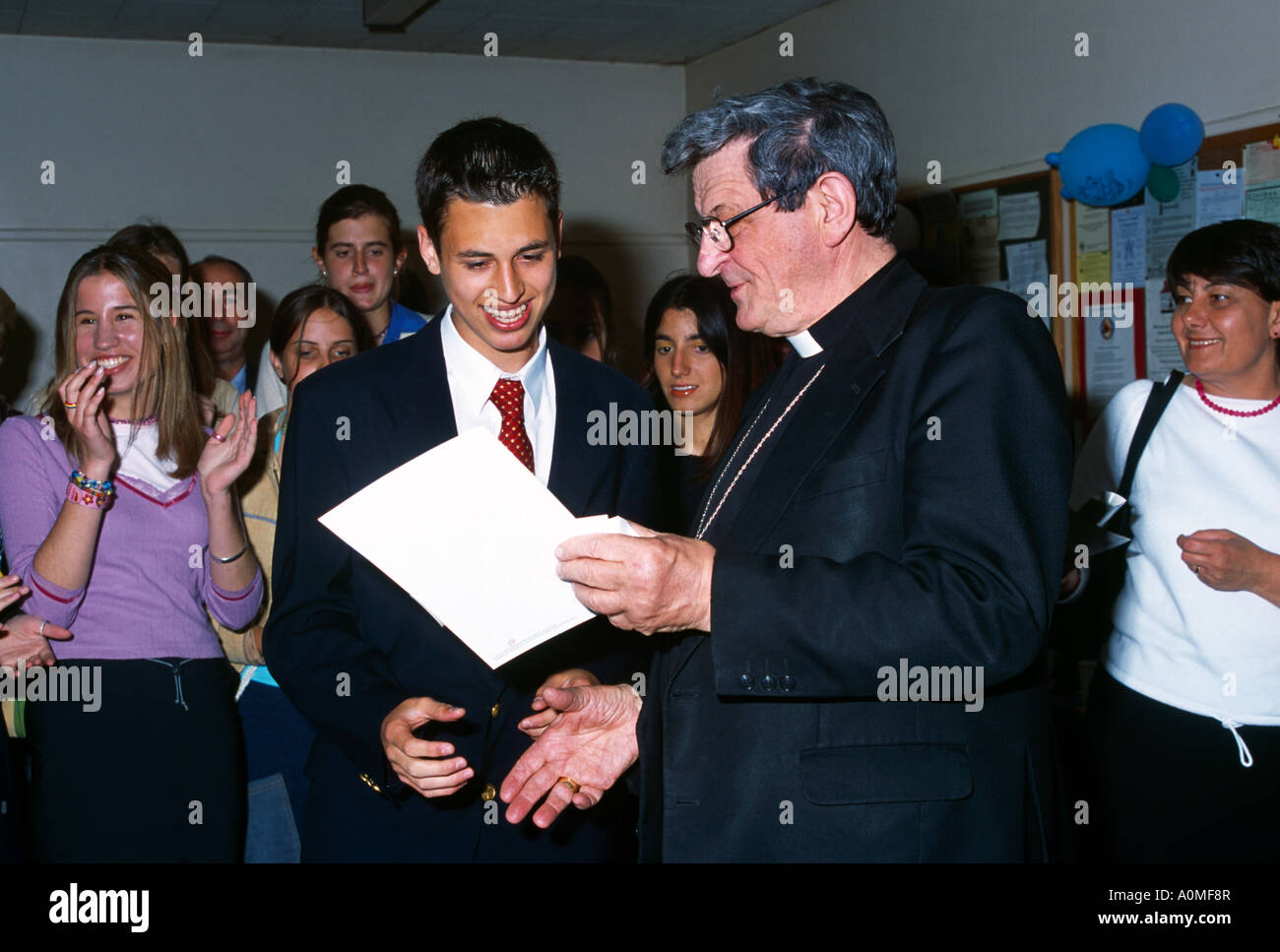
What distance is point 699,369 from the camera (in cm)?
296

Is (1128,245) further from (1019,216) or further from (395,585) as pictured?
(395,585)

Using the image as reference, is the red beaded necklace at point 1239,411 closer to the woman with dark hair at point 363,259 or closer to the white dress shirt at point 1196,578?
the white dress shirt at point 1196,578

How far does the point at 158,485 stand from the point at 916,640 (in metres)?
1.79

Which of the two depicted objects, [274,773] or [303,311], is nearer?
[274,773]

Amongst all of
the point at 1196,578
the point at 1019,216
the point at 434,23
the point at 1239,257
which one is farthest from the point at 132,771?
the point at 434,23

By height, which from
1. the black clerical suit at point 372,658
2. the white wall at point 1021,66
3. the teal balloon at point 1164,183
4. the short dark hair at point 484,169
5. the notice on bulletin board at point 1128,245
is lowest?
the black clerical suit at point 372,658

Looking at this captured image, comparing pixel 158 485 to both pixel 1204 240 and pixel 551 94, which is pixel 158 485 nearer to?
pixel 1204 240

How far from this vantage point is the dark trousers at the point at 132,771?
87.2 inches

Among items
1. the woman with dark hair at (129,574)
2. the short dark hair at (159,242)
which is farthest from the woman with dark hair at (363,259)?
the woman with dark hair at (129,574)

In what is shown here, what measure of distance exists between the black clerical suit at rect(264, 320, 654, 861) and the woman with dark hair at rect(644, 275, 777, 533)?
3.94ft

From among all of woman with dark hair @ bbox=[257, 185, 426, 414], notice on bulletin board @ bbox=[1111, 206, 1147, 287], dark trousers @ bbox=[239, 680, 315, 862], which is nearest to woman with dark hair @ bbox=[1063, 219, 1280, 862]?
notice on bulletin board @ bbox=[1111, 206, 1147, 287]

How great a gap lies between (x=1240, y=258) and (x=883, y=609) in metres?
1.70

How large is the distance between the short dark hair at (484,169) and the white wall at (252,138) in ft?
13.3

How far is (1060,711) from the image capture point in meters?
3.42
